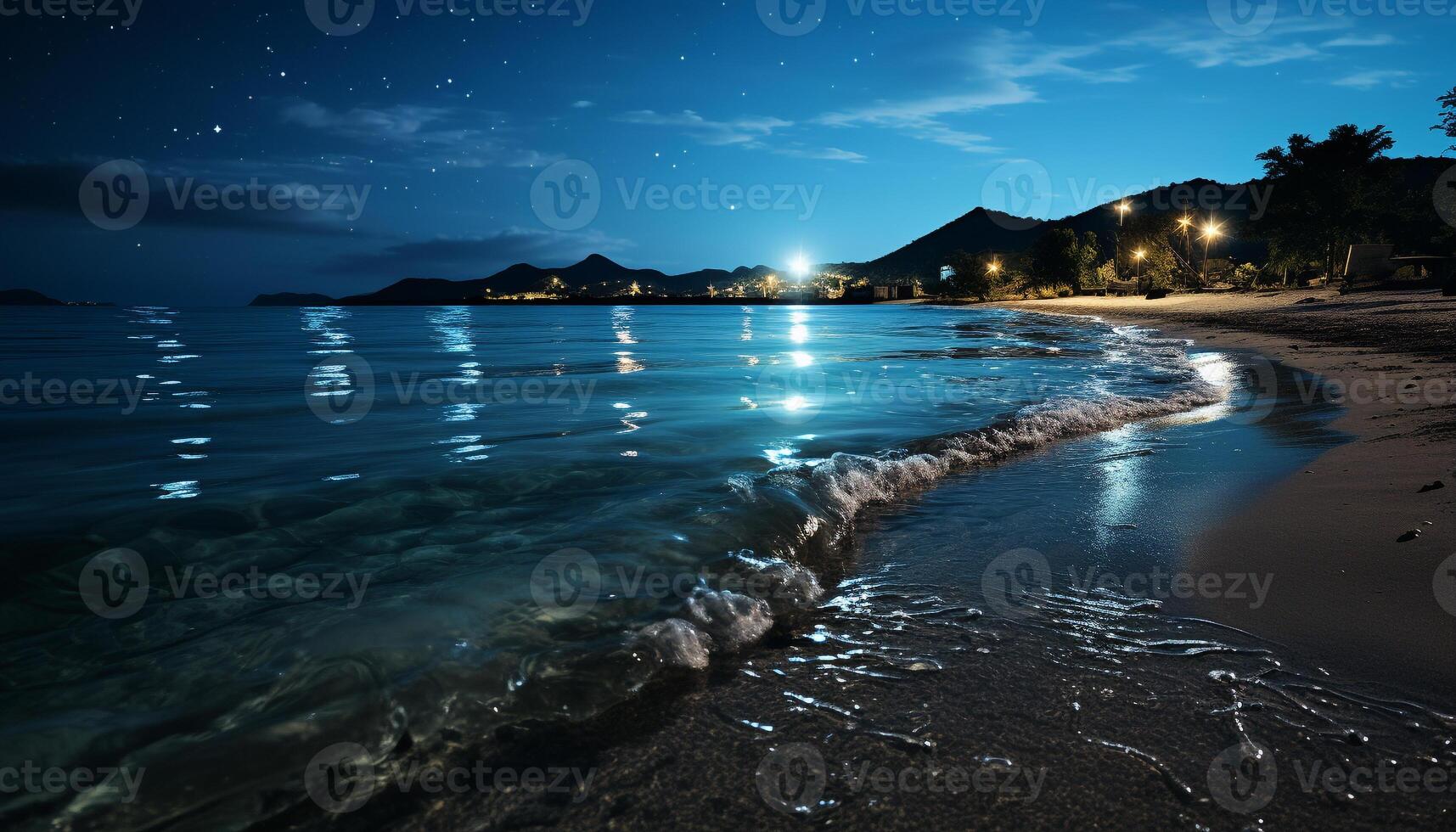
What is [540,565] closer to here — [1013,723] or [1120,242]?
[1013,723]

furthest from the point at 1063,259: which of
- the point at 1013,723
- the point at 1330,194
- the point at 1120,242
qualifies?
the point at 1013,723

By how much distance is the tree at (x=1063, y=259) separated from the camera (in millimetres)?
112125

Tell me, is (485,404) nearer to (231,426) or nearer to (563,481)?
(231,426)

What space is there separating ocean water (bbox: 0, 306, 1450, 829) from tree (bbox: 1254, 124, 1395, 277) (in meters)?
69.2

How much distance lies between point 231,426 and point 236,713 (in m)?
10.1

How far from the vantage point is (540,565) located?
437 centimetres

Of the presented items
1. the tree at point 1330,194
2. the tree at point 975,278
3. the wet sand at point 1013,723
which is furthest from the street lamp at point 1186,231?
the wet sand at point 1013,723

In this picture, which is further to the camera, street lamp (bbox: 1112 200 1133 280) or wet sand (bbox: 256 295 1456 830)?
street lamp (bbox: 1112 200 1133 280)

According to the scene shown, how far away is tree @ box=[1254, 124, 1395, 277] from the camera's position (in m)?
60.0

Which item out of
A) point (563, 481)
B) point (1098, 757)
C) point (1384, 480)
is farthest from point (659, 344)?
point (1098, 757)

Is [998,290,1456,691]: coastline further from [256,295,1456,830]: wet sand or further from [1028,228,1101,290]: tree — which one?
[1028,228,1101,290]: tree

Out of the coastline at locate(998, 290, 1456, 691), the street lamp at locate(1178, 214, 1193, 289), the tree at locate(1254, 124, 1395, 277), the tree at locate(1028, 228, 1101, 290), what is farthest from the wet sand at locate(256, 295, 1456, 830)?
the tree at locate(1028, 228, 1101, 290)

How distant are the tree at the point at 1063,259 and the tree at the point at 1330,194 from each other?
4528 cm

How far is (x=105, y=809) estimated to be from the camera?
229 centimetres
